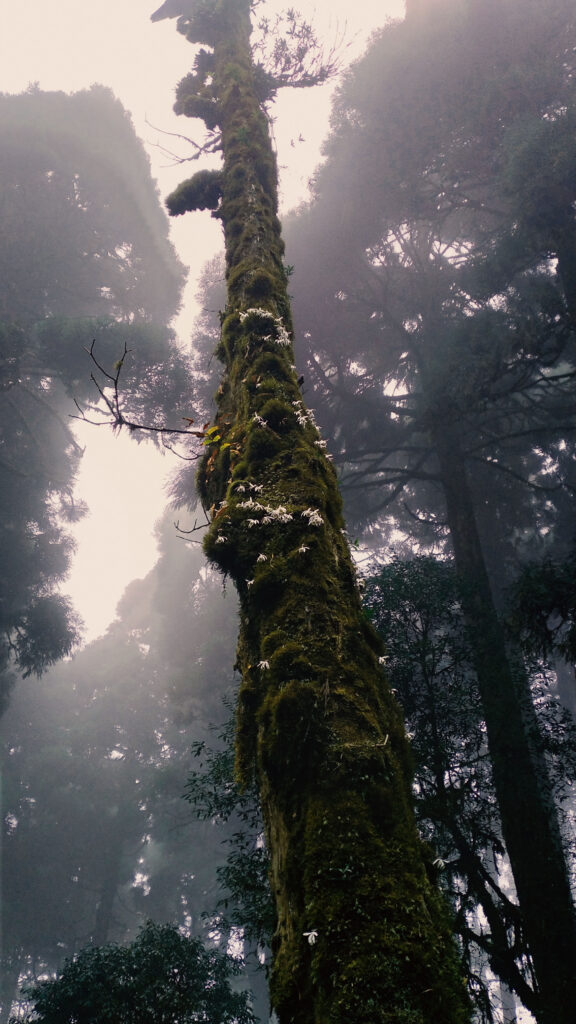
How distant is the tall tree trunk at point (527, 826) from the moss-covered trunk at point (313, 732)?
19.0ft

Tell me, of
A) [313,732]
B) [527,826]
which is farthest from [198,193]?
[527,826]

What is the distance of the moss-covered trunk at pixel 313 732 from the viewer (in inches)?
51.3

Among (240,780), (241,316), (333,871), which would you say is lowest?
(333,871)

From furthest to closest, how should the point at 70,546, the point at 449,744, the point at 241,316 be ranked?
1. the point at 70,546
2. the point at 449,744
3. the point at 241,316

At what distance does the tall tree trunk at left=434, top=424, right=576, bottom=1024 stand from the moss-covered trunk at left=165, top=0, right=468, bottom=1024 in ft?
19.0

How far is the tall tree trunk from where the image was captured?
5984 mm

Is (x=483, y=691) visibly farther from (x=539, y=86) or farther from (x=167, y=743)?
(x=167, y=743)

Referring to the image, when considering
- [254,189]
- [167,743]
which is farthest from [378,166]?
[167,743]

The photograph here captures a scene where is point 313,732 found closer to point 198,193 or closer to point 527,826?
point 198,193

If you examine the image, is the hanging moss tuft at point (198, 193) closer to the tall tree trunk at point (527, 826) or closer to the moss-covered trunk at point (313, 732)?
the moss-covered trunk at point (313, 732)

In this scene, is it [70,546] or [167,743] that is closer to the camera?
[70,546]

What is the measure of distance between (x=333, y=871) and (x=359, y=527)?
53.2ft

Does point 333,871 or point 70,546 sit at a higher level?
point 70,546

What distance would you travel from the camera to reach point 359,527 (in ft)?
57.5
